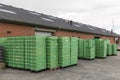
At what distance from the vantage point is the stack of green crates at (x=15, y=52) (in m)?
11.2

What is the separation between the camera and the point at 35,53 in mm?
10477

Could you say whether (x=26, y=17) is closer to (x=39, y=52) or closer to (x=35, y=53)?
(x=39, y=52)

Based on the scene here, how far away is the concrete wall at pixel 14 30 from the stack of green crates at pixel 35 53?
4.03 metres

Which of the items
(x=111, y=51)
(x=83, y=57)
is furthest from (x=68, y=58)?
(x=111, y=51)

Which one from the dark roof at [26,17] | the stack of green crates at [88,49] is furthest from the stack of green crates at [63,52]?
the stack of green crates at [88,49]

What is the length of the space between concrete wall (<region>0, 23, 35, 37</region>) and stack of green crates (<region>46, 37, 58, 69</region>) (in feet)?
15.1

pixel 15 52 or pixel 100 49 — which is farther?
pixel 100 49

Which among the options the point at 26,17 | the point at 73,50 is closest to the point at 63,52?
the point at 73,50

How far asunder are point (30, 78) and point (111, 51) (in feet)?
48.9

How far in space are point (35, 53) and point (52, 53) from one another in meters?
1.25

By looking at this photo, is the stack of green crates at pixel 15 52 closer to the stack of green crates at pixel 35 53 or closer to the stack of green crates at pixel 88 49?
the stack of green crates at pixel 35 53

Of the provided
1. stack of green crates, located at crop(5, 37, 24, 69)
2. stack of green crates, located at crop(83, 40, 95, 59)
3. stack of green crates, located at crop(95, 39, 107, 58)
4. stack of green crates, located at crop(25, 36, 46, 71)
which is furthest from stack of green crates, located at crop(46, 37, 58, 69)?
stack of green crates, located at crop(95, 39, 107, 58)

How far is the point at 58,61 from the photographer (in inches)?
473

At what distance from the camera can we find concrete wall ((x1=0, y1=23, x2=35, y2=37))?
1427 cm
